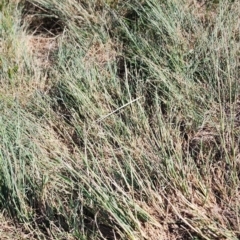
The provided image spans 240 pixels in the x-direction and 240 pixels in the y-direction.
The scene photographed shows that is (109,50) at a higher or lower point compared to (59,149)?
higher

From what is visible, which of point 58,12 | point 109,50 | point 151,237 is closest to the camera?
point 151,237

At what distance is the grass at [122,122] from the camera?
5.89 feet

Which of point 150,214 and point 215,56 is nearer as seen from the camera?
point 150,214

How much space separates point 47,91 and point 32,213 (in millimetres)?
889

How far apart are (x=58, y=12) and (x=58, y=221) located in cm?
178

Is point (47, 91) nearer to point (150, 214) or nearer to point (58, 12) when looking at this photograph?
point (58, 12)

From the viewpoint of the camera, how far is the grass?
180 cm

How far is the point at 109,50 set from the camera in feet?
9.46

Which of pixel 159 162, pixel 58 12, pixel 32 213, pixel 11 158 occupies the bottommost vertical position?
pixel 32 213

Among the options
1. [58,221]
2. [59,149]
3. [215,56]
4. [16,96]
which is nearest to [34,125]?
[59,149]

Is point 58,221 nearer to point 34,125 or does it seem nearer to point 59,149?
point 59,149

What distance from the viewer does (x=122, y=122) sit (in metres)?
2.15

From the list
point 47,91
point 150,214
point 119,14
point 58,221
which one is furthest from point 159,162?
point 119,14

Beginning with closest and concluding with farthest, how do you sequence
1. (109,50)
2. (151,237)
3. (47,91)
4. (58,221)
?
1. (151,237)
2. (58,221)
3. (47,91)
4. (109,50)
